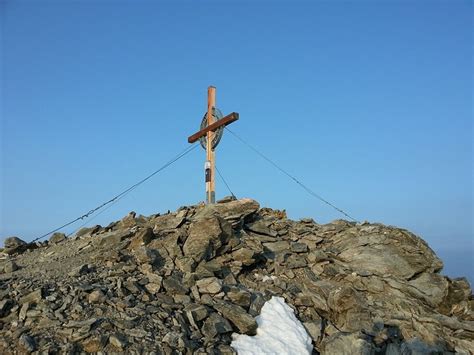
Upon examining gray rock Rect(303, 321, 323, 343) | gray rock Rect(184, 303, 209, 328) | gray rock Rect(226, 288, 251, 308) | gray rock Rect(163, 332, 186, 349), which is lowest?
gray rock Rect(163, 332, 186, 349)

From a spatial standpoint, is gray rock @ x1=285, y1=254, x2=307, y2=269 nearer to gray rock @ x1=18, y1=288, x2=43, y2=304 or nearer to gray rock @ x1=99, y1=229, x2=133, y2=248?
gray rock @ x1=99, y1=229, x2=133, y2=248

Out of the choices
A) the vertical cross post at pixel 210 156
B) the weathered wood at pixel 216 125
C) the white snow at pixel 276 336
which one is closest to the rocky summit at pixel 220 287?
the white snow at pixel 276 336

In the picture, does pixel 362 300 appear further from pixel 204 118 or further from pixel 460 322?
pixel 204 118

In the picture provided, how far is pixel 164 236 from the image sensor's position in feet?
47.1

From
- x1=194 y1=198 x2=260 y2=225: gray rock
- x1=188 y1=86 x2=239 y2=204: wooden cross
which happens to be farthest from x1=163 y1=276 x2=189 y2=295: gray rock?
x1=188 y1=86 x2=239 y2=204: wooden cross

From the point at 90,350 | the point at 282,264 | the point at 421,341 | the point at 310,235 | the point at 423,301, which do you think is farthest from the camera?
the point at 310,235

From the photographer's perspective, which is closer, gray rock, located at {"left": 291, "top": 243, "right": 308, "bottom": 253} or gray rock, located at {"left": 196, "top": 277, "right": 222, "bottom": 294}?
gray rock, located at {"left": 196, "top": 277, "right": 222, "bottom": 294}

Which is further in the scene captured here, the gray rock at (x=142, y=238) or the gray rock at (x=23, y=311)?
the gray rock at (x=142, y=238)

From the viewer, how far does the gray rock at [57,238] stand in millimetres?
17203

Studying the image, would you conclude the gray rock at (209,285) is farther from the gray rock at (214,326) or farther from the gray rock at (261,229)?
the gray rock at (261,229)

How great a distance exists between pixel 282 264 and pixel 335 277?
72.8 inches

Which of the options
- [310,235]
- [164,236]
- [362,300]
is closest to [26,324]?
[164,236]

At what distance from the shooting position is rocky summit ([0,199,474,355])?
923 centimetres

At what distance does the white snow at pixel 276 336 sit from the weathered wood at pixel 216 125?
7697 mm
